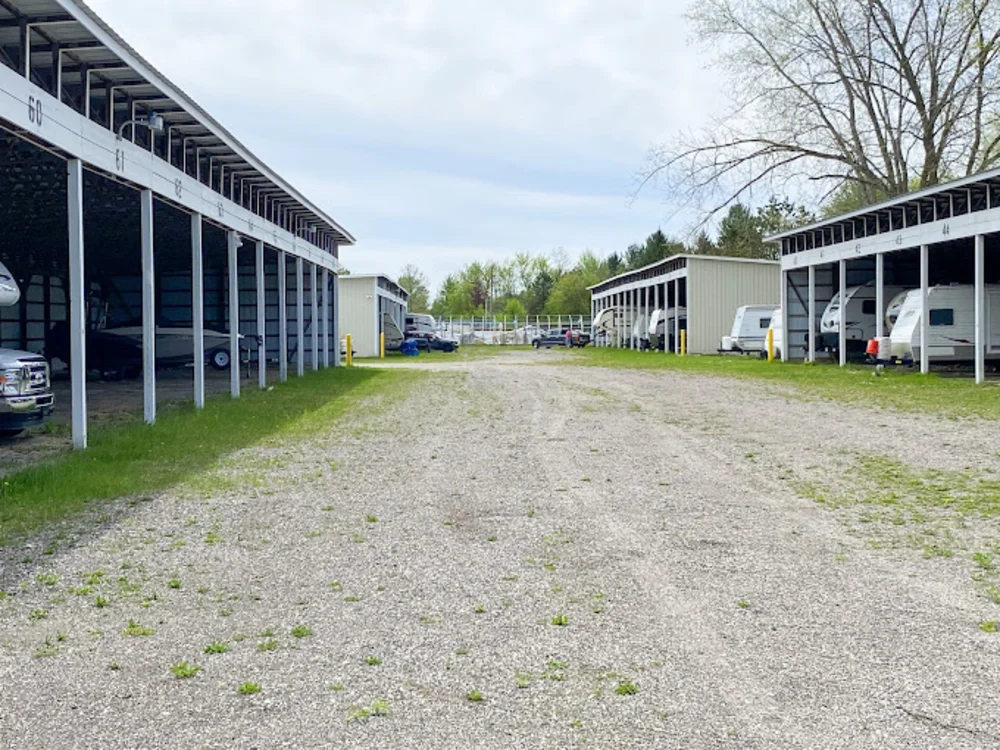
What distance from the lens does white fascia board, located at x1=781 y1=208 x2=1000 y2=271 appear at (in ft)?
69.7

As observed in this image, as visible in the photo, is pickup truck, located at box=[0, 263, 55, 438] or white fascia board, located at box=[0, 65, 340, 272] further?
pickup truck, located at box=[0, 263, 55, 438]

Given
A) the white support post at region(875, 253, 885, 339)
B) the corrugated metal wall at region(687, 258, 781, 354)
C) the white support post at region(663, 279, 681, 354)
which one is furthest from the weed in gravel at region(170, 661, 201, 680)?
the white support post at region(663, 279, 681, 354)

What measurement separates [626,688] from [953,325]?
23.3 metres

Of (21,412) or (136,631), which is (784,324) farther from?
(136,631)

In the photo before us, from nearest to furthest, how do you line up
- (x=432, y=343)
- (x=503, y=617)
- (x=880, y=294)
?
(x=503, y=617), (x=880, y=294), (x=432, y=343)

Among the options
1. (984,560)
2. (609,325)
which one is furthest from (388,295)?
(984,560)

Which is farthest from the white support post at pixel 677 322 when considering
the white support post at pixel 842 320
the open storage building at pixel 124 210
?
the open storage building at pixel 124 210

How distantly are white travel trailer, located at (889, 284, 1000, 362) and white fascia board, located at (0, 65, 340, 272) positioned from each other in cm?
1596

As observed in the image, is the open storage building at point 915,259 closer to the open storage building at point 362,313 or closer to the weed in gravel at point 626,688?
the weed in gravel at point 626,688

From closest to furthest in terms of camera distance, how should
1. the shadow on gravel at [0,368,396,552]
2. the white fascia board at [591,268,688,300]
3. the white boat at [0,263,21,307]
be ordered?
1. the shadow on gravel at [0,368,396,552]
2. the white boat at [0,263,21,307]
3. the white fascia board at [591,268,688,300]

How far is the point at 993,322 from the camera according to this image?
82.4 feet

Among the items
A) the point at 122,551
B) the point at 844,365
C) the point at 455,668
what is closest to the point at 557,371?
the point at 844,365

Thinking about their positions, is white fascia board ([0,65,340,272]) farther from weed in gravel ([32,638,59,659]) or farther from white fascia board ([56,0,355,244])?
weed in gravel ([32,638,59,659])

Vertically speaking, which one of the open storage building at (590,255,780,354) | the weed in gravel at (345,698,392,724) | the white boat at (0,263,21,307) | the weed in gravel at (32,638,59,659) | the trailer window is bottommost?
the weed in gravel at (345,698,392,724)
